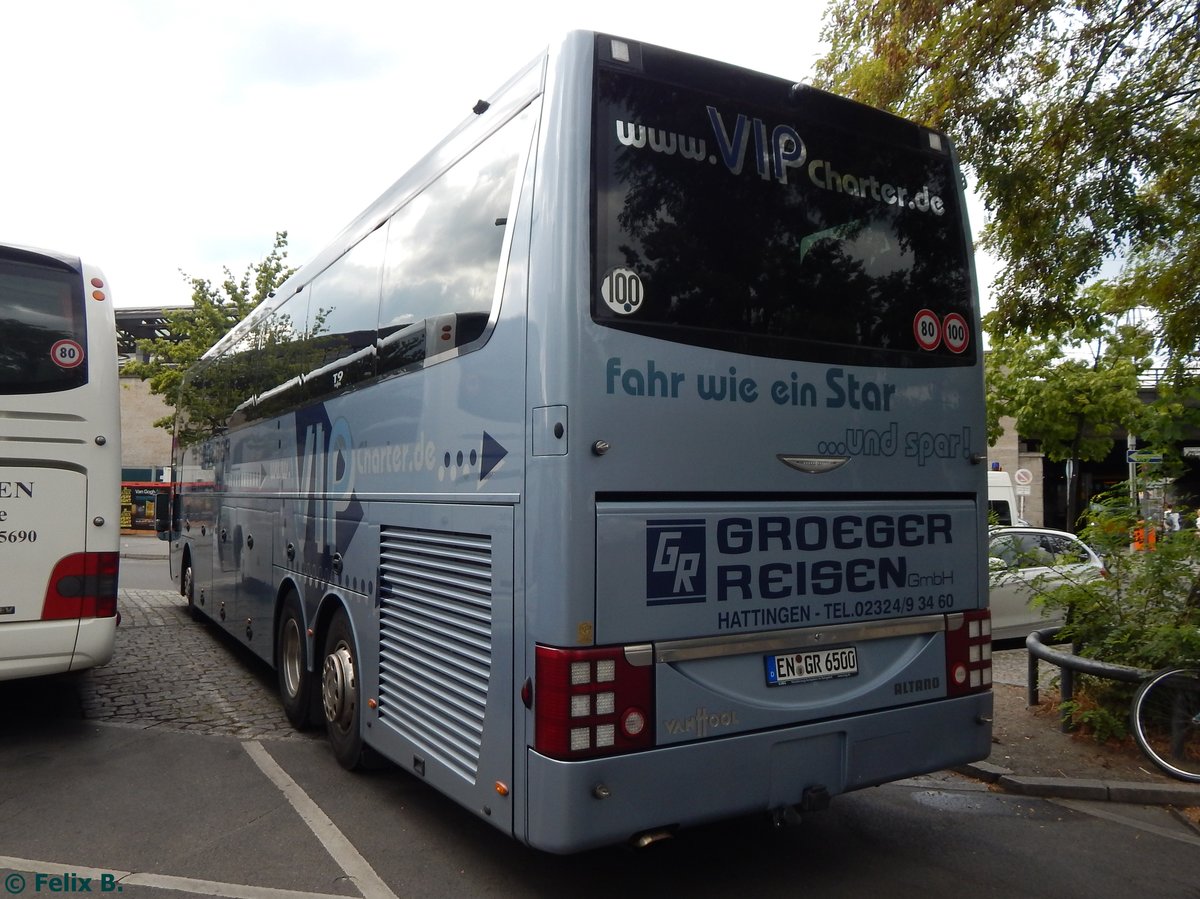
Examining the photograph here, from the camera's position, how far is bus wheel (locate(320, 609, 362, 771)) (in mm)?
5731

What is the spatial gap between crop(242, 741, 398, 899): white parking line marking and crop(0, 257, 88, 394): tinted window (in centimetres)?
295

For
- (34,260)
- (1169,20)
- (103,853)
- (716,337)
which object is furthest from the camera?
(1169,20)

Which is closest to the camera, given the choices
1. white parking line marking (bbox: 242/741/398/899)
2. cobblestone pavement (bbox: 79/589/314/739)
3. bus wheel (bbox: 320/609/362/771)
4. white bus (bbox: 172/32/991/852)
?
white bus (bbox: 172/32/991/852)

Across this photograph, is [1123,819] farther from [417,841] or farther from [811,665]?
[417,841]

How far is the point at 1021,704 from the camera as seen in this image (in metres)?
7.88

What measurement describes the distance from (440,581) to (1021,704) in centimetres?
554

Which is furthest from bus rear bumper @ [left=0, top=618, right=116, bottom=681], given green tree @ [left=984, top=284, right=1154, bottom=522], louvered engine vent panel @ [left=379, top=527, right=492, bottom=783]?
green tree @ [left=984, top=284, right=1154, bottom=522]

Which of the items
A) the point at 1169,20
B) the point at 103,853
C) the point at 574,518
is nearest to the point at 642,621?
the point at 574,518

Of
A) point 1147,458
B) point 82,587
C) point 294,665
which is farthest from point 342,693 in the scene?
point 1147,458

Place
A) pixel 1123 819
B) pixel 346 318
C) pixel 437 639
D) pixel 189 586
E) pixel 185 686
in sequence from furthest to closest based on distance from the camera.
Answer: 1. pixel 189 586
2. pixel 185 686
3. pixel 346 318
4. pixel 1123 819
5. pixel 437 639

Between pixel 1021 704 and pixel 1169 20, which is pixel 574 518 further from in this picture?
pixel 1169 20

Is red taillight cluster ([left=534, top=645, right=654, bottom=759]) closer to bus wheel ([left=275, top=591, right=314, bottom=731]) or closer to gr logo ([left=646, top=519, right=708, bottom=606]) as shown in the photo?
gr logo ([left=646, top=519, right=708, bottom=606])

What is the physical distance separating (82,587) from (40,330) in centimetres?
182

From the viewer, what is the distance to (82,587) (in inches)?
265
